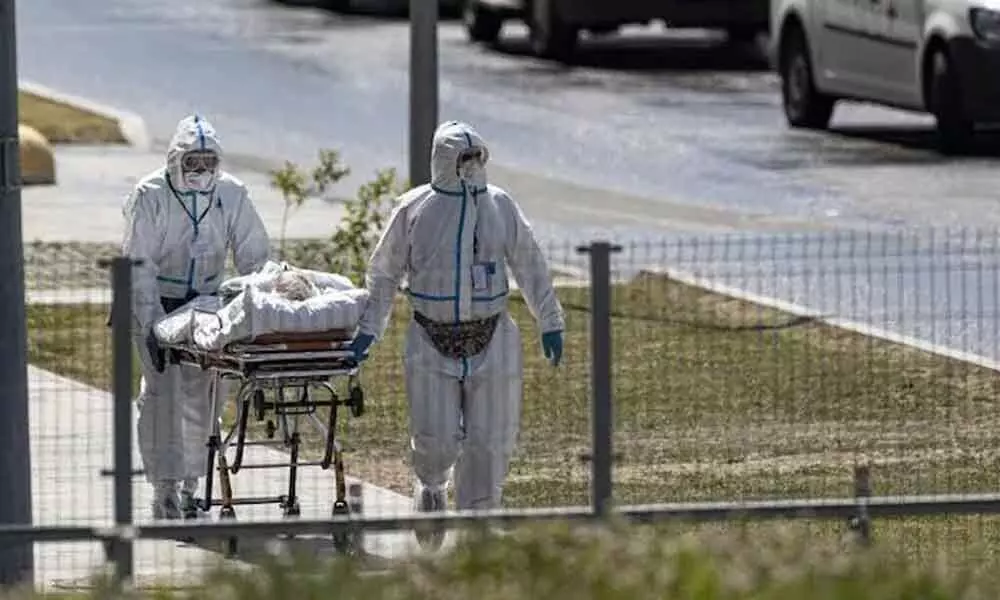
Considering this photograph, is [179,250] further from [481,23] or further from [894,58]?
[481,23]

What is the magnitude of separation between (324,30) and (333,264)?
17680 millimetres

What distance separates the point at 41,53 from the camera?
32562 millimetres

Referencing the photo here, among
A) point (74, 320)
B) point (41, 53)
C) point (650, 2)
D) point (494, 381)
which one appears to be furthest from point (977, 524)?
point (41, 53)

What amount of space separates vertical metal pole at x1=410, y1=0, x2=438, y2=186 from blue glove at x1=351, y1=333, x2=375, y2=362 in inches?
263

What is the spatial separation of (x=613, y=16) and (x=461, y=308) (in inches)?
774

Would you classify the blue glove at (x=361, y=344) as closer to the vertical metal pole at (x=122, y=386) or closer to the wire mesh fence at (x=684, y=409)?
the wire mesh fence at (x=684, y=409)

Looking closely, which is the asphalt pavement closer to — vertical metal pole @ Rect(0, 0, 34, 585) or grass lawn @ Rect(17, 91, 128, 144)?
grass lawn @ Rect(17, 91, 128, 144)

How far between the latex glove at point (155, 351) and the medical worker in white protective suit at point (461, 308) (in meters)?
0.88

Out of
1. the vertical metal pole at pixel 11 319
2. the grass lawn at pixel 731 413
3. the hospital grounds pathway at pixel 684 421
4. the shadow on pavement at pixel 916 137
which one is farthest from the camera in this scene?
the shadow on pavement at pixel 916 137

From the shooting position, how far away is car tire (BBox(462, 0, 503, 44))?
3291 centimetres

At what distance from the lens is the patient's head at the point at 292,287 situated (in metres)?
11.7

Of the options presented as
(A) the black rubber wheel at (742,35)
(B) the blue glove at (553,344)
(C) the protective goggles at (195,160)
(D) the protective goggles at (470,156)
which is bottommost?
(B) the blue glove at (553,344)

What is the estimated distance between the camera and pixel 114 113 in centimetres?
2702

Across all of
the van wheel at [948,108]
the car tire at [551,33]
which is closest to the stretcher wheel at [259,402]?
the van wheel at [948,108]
